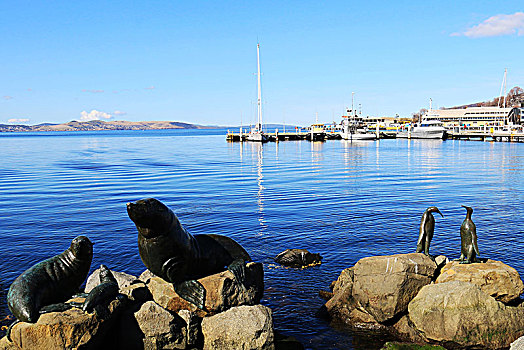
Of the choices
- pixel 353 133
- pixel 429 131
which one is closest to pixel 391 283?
pixel 353 133

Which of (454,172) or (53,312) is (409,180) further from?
(53,312)

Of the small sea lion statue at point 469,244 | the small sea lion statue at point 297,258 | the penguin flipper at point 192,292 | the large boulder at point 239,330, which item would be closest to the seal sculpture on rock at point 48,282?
the penguin flipper at point 192,292

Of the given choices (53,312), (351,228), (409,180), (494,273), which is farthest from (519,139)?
(53,312)

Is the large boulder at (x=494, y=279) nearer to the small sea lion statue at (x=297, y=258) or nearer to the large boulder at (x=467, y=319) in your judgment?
the large boulder at (x=467, y=319)

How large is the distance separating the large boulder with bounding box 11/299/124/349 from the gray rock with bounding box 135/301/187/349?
795 millimetres

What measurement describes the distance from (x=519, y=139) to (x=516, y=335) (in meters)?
112

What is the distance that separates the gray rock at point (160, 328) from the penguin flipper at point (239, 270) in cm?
151

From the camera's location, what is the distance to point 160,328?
30.7ft

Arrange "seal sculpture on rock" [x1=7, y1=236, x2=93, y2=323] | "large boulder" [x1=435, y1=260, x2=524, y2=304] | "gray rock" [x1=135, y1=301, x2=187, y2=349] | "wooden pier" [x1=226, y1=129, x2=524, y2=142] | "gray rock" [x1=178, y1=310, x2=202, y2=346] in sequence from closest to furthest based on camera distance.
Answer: "seal sculpture on rock" [x1=7, y1=236, x2=93, y2=323]
"gray rock" [x1=135, y1=301, x2=187, y2=349]
"gray rock" [x1=178, y1=310, x2=202, y2=346]
"large boulder" [x1=435, y1=260, x2=524, y2=304]
"wooden pier" [x1=226, y1=129, x2=524, y2=142]

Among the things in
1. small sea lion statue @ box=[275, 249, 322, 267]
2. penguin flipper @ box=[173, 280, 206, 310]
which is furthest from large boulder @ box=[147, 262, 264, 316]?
small sea lion statue @ box=[275, 249, 322, 267]

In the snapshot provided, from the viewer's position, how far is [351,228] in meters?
21.0

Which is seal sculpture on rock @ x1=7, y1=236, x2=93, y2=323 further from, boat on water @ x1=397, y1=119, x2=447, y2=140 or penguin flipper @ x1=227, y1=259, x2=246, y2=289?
boat on water @ x1=397, y1=119, x2=447, y2=140

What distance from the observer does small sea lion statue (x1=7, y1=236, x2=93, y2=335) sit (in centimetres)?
884

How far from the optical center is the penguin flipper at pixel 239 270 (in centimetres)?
1018
